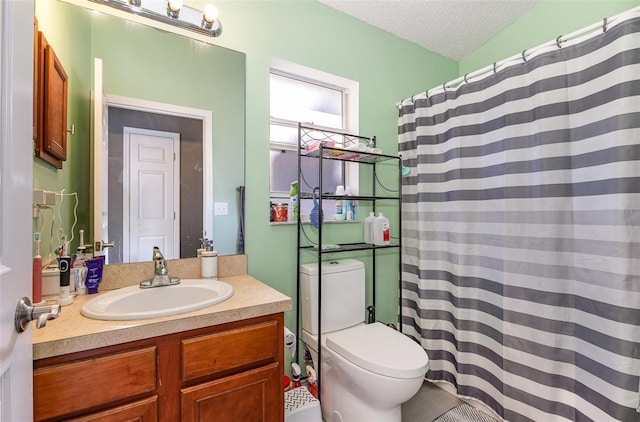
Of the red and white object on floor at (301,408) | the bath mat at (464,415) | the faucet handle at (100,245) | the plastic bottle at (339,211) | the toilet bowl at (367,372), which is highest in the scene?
the plastic bottle at (339,211)

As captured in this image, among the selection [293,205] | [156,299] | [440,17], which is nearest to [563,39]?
[440,17]

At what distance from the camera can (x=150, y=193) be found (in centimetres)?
139

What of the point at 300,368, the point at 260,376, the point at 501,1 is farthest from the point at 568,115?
the point at 300,368

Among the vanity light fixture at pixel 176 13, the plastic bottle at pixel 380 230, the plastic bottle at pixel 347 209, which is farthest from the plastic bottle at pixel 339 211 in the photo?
the vanity light fixture at pixel 176 13

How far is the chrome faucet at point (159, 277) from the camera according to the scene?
1.26 metres

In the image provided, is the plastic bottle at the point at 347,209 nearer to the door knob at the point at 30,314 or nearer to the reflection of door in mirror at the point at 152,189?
the reflection of door in mirror at the point at 152,189

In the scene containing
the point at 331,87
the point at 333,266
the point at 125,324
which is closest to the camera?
the point at 125,324

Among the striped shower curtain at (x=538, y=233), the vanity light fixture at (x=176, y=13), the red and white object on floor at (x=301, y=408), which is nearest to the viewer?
the striped shower curtain at (x=538, y=233)

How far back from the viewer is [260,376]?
1.09 m

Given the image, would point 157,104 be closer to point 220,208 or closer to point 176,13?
point 176,13

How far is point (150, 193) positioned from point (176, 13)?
2.74ft

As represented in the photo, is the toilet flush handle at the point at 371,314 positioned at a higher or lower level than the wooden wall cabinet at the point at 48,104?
lower

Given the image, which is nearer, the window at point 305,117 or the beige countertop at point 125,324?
the beige countertop at point 125,324

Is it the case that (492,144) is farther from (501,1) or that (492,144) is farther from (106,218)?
(106,218)
